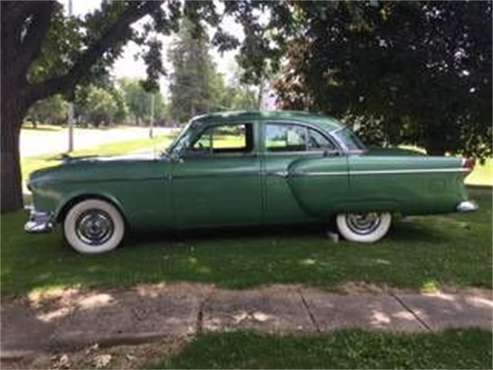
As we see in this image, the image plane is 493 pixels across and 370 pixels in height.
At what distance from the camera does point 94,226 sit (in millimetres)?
8156

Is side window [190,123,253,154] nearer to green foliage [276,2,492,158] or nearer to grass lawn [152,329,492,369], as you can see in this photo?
grass lawn [152,329,492,369]

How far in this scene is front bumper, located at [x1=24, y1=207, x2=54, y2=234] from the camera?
26.2 ft

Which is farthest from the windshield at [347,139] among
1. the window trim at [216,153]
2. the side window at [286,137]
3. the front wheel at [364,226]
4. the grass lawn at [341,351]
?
the grass lawn at [341,351]

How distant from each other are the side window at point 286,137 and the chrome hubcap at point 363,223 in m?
0.98

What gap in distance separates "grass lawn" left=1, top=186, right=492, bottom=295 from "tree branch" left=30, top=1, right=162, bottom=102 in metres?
3.32

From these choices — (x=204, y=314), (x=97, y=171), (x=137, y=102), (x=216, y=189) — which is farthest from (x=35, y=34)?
(x=137, y=102)

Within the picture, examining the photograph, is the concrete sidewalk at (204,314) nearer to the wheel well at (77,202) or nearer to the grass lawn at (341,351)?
the grass lawn at (341,351)

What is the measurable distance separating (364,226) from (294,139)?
1273 mm

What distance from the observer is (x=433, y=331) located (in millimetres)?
5246

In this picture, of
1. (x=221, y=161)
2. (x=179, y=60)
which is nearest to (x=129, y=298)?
(x=221, y=161)

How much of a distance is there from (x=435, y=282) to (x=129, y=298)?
8.77 ft

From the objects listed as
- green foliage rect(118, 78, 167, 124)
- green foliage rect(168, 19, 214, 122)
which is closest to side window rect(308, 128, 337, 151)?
green foliage rect(168, 19, 214, 122)

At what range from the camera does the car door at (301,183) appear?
812 centimetres

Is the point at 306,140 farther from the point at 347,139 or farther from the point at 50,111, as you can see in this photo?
the point at 50,111
